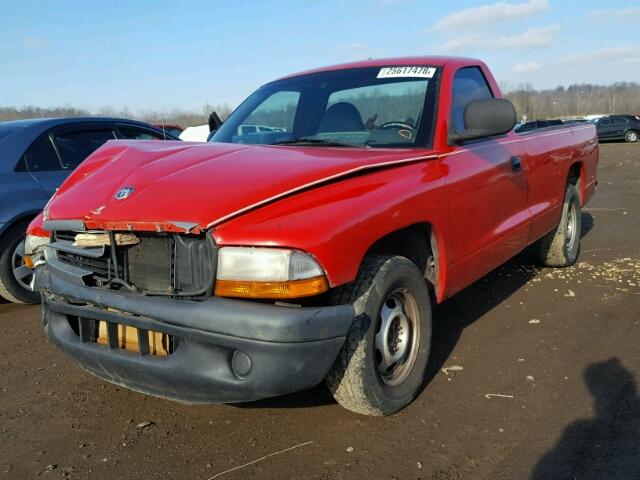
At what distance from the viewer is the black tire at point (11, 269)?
5113 mm

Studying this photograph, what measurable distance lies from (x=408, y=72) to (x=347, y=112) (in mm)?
483

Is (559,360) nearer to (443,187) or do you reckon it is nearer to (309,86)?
(443,187)

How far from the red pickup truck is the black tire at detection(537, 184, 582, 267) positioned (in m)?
2.19

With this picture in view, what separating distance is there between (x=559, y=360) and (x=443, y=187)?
1392mm

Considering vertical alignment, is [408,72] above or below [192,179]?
above

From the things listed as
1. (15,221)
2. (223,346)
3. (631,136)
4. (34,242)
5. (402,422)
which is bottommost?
(402,422)

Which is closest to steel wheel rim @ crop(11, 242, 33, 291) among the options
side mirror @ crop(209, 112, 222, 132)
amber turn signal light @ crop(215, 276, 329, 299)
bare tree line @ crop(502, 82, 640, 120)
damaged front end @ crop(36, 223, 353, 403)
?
side mirror @ crop(209, 112, 222, 132)

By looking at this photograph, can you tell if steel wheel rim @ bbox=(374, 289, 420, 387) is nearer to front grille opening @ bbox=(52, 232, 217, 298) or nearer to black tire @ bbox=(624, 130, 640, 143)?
front grille opening @ bbox=(52, 232, 217, 298)

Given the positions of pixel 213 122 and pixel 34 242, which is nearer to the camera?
pixel 34 242

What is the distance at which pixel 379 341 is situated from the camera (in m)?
2.95

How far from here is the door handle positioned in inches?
168

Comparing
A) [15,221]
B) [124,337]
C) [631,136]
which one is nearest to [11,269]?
[15,221]

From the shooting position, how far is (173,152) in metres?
3.14

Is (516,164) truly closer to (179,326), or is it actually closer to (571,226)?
(571,226)
